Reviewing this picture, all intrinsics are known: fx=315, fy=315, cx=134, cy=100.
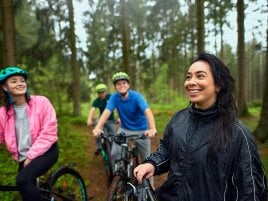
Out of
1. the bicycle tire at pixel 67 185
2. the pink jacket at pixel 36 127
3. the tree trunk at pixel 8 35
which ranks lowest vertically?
the bicycle tire at pixel 67 185

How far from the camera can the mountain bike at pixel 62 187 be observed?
15.0 feet

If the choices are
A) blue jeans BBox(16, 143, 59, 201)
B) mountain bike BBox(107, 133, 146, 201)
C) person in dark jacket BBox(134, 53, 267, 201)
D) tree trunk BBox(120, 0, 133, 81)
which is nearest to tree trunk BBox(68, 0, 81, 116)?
tree trunk BBox(120, 0, 133, 81)

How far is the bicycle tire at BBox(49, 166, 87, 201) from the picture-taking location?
4.91 m

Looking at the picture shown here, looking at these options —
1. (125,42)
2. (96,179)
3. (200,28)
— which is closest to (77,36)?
(125,42)

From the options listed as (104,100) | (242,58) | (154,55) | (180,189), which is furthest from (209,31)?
(180,189)

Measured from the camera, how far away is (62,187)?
17.1ft

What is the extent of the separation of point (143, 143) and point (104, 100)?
3597 mm

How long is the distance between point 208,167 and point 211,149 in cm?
14

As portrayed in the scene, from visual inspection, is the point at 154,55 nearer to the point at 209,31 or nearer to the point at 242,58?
the point at 209,31

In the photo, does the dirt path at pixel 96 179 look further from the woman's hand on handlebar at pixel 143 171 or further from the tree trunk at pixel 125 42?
the tree trunk at pixel 125 42

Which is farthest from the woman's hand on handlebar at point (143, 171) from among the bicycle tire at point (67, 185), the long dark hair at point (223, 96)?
the bicycle tire at point (67, 185)

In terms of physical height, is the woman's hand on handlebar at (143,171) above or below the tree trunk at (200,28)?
below

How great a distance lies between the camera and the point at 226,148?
7.54 feet

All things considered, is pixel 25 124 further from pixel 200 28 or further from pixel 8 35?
pixel 200 28
